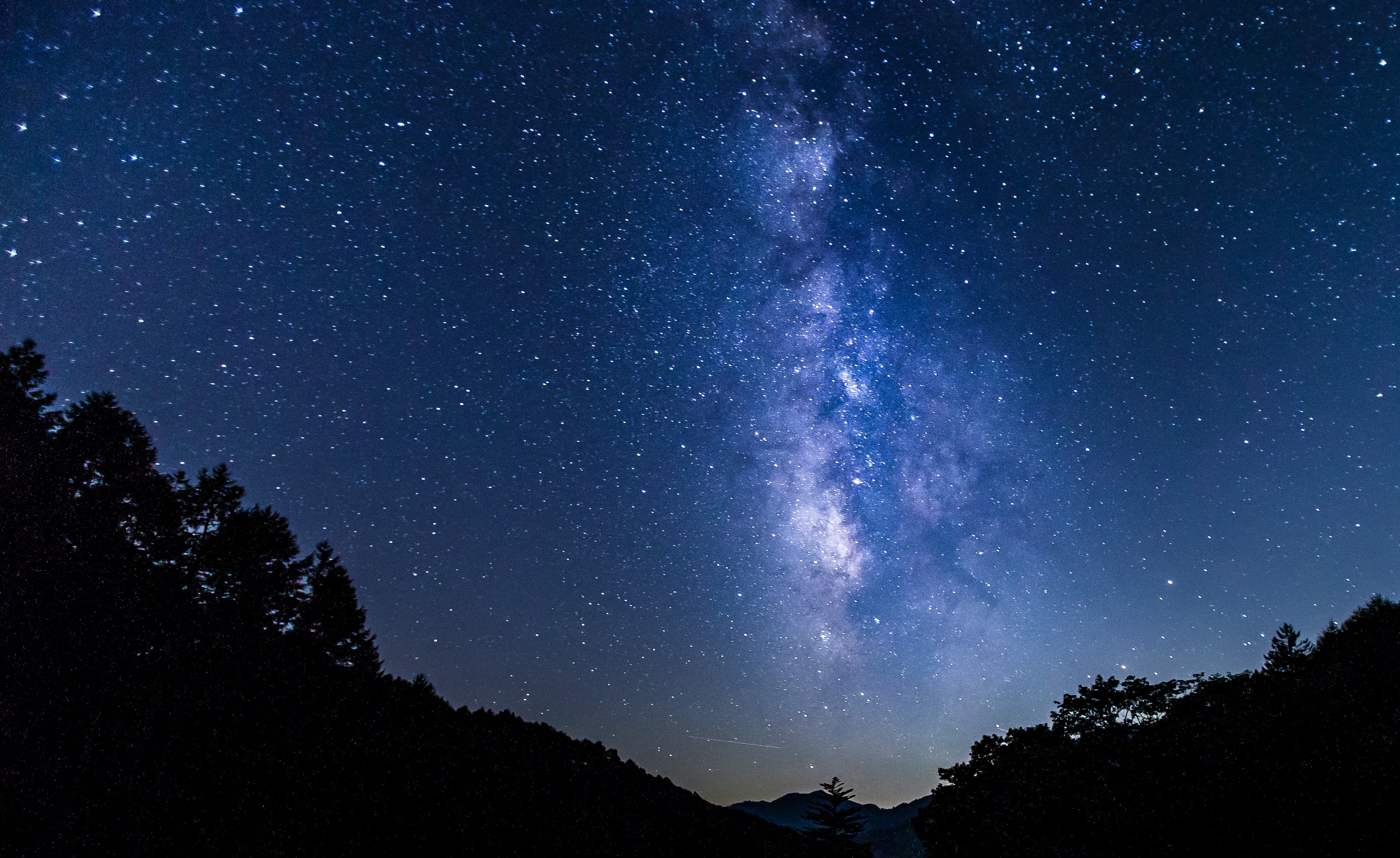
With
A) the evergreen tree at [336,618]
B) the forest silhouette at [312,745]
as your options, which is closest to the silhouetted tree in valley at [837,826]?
the forest silhouette at [312,745]

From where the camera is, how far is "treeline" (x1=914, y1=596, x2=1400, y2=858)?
14.9 meters

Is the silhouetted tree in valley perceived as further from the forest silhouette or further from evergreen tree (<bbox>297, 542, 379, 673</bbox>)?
evergreen tree (<bbox>297, 542, 379, 673</bbox>)

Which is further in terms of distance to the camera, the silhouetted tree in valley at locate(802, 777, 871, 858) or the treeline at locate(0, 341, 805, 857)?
the silhouetted tree in valley at locate(802, 777, 871, 858)

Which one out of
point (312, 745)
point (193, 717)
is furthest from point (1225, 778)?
point (193, 717)

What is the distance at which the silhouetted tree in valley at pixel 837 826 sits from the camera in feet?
88.1

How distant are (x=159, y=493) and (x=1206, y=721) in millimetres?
40198

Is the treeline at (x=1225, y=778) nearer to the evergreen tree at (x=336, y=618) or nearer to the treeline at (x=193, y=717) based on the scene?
the treeline at (x=193, y=717)

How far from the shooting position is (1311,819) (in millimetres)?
14797

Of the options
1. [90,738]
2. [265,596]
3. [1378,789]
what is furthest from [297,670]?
[1378,789]

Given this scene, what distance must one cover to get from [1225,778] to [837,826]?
1583 cm

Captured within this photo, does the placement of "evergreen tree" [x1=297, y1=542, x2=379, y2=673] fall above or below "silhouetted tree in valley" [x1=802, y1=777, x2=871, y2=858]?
above

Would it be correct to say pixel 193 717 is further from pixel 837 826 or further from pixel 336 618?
pixel 837 826

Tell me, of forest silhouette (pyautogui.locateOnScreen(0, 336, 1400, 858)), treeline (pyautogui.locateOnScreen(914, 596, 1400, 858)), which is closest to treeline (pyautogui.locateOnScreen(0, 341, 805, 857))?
forest silhouette (pyautogui.locateOnScreen(0, 336, 1400, 858))

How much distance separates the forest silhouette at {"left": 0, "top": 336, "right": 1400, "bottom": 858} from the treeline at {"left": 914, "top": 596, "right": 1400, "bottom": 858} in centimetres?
7
